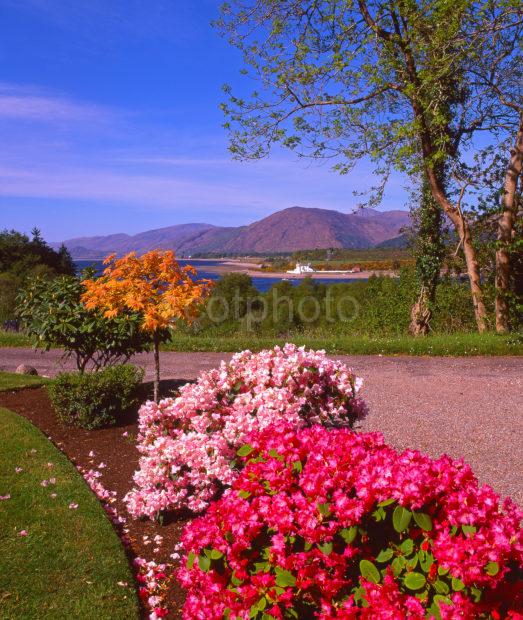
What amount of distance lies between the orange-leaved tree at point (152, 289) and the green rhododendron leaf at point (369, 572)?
4.28m

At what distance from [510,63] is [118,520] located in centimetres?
1451

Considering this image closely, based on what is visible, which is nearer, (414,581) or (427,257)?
(414,581)

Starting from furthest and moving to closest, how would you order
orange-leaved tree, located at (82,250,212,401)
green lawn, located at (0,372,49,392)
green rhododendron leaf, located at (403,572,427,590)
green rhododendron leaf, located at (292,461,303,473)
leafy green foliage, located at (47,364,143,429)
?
green lawn, located at (0,372,49,392) < leafy green foliage, located at (47,364,143,429) < orange-leaved tree, located at (82,250,212,401) < green rhododendron leaf, located at (292,461,303,473) < green rhododendron leaf, located at (403,572,427,590)

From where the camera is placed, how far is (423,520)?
2.36m

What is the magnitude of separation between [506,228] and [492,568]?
45.8ft

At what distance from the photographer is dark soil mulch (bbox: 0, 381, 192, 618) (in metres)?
4.17

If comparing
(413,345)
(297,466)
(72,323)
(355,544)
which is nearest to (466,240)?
(413,345)

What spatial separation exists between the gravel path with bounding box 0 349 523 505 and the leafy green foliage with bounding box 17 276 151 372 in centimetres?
238

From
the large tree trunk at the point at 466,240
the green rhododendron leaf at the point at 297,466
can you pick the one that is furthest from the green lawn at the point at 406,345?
the green rhododendron leaf at the point at 297,466

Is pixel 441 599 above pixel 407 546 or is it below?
below

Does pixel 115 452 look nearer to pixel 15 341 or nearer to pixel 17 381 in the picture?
pixel 17 381

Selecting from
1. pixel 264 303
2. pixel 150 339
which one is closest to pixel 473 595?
pixel 150 339

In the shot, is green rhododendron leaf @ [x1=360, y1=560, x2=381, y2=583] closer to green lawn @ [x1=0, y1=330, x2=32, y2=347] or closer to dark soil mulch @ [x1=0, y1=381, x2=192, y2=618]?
dark soil mulch @ [x1=0, y1=381, x2=192, y2=618]

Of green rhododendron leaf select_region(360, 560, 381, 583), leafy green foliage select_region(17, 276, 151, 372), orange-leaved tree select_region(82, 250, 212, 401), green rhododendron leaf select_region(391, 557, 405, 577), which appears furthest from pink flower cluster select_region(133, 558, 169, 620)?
leafy green foliage select_region(17, 276, 151, 372)
